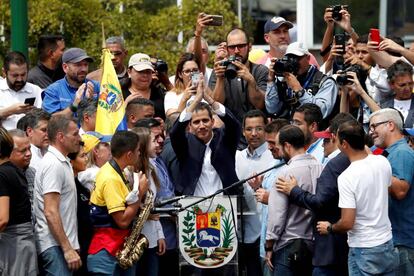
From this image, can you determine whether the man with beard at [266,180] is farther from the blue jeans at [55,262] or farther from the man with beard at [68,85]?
the man with beard at [68,85]

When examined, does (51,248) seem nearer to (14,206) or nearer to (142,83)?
(14,206)

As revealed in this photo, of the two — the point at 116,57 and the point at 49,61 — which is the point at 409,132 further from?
the point at 49,61

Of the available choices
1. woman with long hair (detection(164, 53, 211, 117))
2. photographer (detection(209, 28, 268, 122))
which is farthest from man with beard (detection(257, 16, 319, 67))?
woman with long hair (detection(164, 53, 211, 117))

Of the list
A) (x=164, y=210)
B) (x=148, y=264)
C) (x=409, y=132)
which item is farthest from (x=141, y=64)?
(x=409, y=132)

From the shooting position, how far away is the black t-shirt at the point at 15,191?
1145 cm

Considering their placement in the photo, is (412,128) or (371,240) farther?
(412,128)

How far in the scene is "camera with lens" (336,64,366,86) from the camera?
1309 centimetres

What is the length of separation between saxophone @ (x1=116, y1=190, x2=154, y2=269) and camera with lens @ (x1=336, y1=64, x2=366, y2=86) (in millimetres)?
2430

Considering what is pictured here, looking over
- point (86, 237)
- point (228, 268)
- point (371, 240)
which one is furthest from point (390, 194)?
point (86, 237)

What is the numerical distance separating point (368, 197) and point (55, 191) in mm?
2844

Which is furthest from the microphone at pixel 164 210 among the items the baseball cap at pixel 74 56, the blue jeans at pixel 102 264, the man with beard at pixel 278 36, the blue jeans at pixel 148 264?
the man with beard at pixel 278 36

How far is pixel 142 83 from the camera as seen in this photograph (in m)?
14.4

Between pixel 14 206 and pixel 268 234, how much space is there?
2407 millimetres

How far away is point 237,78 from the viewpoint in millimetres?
14195
